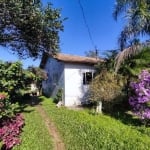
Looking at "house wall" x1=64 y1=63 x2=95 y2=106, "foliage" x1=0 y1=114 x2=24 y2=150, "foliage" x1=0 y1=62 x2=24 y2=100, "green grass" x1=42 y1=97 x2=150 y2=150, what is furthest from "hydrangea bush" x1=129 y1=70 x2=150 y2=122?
"foliage" x1=0 y1=62 x2=24 y2=100

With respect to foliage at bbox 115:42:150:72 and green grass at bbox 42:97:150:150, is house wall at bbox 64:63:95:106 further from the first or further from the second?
green grass at bbox 42:97:150:150

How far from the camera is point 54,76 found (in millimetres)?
26422

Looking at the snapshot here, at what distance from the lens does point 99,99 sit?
18344 mm

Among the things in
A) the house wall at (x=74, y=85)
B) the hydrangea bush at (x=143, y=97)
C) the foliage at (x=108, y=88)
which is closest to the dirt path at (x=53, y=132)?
the house wall at (x=74, y=85)

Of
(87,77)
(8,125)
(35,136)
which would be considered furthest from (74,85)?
(35,136)

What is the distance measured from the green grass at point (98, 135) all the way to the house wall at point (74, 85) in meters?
5.63

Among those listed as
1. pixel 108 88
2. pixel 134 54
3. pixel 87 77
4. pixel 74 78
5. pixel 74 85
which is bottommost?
pixel 108 88

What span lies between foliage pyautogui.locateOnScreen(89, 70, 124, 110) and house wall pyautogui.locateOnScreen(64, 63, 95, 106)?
12.9 ft

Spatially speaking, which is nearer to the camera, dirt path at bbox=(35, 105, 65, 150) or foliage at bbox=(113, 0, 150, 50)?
dirt path at bbox=(35, 105, 65, 150)

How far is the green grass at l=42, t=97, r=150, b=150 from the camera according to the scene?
10.9 m

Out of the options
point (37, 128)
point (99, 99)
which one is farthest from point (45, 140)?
point (99, 99)

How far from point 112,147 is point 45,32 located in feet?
43.8

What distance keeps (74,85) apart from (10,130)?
8369 mm

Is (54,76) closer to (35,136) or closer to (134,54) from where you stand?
(134,54)
